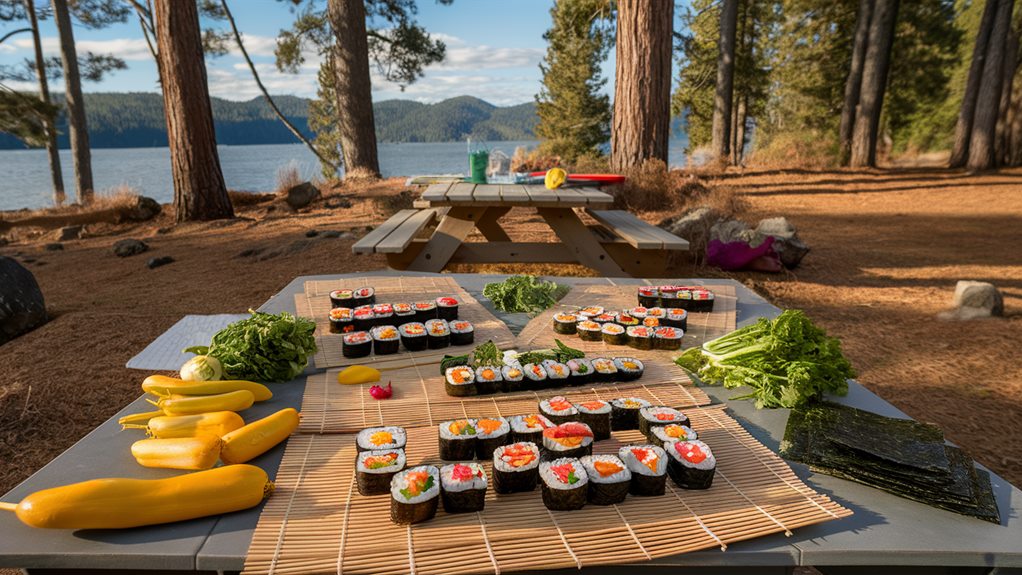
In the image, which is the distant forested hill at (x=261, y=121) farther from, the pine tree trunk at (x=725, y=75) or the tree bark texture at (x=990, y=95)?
the tree bark texture at (x=990, y=95)

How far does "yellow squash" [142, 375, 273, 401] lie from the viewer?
186 centimetres

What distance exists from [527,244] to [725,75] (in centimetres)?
→ 1145

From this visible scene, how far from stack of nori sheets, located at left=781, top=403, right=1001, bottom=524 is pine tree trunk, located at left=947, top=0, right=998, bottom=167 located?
15988 millimetres

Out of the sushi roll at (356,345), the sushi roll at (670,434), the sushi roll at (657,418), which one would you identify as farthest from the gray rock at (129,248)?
the sushi roll at (670,434)

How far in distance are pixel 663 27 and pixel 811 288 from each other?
425cm

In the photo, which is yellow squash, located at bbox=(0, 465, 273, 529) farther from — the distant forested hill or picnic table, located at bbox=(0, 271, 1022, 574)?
the distant forested hill

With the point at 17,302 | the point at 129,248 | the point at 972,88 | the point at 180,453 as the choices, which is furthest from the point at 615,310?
the point at 972,88

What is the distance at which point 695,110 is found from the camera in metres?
27.2

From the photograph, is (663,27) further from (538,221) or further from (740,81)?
(740,81)

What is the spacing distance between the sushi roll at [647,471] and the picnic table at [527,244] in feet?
9.67

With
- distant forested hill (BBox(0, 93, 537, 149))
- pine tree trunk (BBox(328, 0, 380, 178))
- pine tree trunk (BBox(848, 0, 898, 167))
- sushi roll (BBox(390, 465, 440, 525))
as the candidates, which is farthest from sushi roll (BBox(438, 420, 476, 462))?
distant forested hill (BBox(0, 93, 537, 149))

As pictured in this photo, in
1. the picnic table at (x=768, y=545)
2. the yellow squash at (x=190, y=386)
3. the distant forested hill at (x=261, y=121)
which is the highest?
the distant forested hill at (x=261, y=121)

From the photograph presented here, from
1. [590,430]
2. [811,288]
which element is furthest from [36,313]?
[811,288]

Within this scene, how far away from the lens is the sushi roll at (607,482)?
4.81 ft
